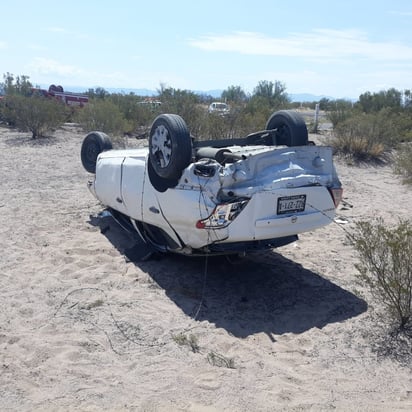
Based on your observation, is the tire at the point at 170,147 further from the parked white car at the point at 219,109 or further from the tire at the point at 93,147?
the parked white car at the point at 219,109

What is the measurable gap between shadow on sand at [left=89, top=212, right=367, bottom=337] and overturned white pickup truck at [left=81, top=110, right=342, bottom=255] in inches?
14.1

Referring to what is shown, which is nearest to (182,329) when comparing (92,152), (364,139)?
(92,152)

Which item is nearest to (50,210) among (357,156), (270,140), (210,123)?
(270,140)

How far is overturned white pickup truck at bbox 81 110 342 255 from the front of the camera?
Answer: 16.1ft

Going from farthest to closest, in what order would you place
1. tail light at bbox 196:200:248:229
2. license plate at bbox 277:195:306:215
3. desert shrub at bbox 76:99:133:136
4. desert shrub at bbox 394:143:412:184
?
1. desert shrub at bbox 76:99:133:136
2. desert shrub at bbox 394:143:412:184
3. license plate at bbox 277:195:306:215
4. tail light at bbox 196:200:248:229

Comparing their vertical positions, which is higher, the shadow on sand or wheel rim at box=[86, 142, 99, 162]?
wheel rim at box=[86, 142, 99, 162]

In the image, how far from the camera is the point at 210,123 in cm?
1407

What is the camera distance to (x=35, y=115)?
16.9 meters

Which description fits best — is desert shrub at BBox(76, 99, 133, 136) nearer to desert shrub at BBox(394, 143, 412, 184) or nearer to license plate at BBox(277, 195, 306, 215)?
desert shrub at BBox(394, 143, 412, 184)

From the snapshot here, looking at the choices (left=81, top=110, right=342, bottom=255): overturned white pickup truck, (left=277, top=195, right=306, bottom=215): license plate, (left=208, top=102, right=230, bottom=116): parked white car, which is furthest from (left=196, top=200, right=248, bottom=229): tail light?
(left=208, top=102, right=230, bottom=116): parked white car

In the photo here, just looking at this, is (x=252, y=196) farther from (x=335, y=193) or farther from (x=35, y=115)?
(x=35, y=115)

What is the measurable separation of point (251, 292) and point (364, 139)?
32.2 feet

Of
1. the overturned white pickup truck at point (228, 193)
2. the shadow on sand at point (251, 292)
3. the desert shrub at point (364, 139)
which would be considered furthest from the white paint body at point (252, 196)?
the desert shrub at point (364, 139)

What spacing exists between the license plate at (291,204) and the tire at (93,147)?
4105mm
